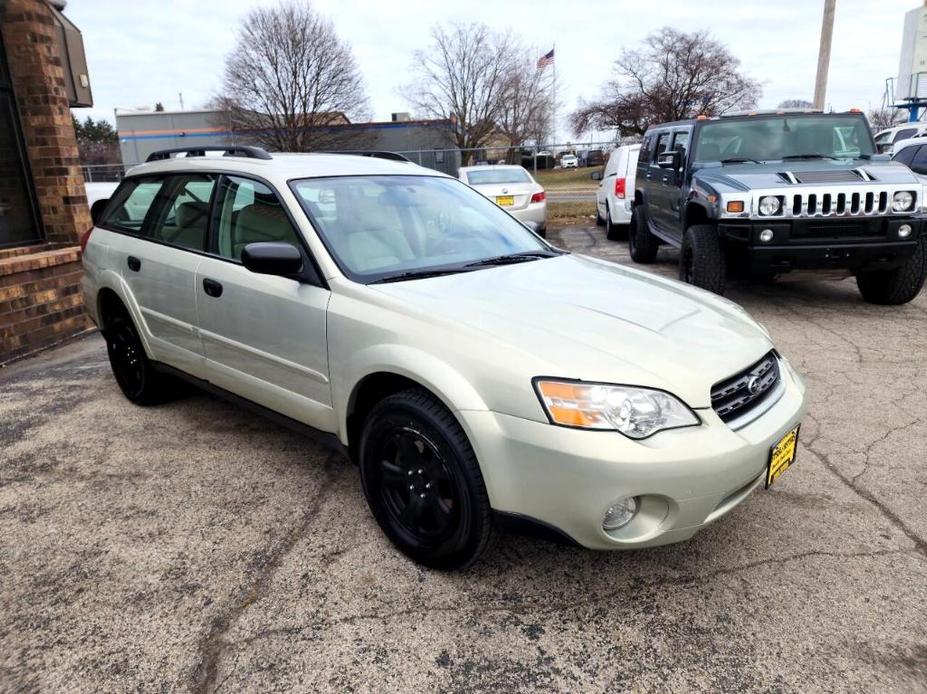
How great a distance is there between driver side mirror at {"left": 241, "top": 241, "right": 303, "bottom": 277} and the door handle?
639mm

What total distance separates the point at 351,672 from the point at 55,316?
18.8 ft

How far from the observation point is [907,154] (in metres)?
9.77

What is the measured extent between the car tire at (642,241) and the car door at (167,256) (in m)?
6.72

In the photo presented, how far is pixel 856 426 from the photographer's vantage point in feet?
12.7

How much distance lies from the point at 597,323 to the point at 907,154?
387 inches

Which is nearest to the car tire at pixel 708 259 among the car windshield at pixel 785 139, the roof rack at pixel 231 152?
the car windshield at pixel 785 139

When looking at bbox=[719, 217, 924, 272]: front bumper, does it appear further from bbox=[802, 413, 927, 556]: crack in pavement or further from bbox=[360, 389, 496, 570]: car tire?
bbox=[360, 389, 496, 570]: car tire

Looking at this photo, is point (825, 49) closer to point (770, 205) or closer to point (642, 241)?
point (642, 241)

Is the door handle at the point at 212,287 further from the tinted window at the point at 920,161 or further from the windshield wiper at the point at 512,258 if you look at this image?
the tinted window at the point at 920,161

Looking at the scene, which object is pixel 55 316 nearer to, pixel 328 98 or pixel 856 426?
pixel 856 426

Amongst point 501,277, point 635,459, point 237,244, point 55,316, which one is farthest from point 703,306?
point 55,316

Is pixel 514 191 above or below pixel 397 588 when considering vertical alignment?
above

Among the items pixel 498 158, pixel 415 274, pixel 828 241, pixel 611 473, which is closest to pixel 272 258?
pixel 415 274

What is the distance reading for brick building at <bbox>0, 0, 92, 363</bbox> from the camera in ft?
20.3
